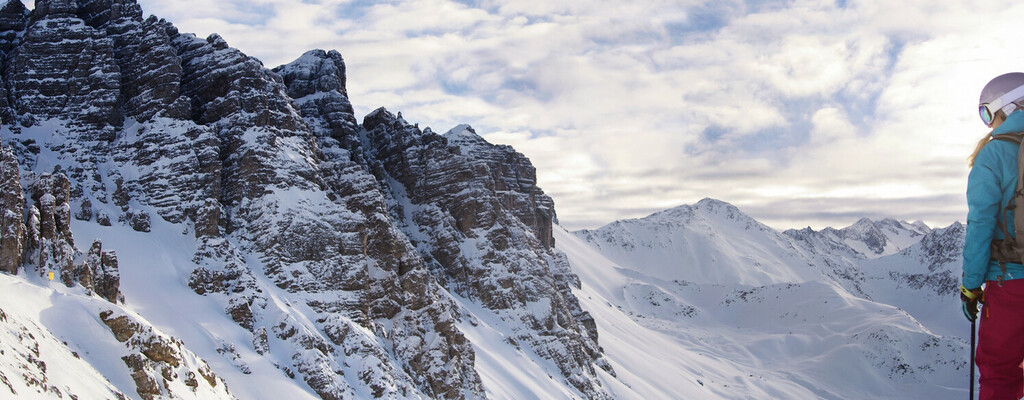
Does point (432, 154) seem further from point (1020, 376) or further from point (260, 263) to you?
point (1020, 376)

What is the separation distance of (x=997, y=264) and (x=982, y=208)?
73 centimetres

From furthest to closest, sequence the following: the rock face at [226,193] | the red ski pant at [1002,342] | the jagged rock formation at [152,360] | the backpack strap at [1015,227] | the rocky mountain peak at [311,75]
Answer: the rocky mountain peak at [311,75]
the rock face at [226,193]
the jagged rock formation at [152,360]
the red ski pant at [1002,342]
the backpack strap at [1015,227]

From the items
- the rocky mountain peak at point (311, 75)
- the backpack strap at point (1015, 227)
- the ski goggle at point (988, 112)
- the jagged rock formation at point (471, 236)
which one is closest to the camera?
the backpack strap at point (1015, 227)

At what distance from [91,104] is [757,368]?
138m

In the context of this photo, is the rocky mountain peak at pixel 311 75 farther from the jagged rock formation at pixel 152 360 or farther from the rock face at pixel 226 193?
the jagged rock formation at pixel 152 360

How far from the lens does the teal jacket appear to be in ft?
26.6

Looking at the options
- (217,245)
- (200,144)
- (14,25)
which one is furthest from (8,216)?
(14,25)

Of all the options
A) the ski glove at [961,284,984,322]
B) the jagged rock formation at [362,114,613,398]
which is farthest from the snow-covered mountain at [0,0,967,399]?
the ski glove at [961,284,984,322]

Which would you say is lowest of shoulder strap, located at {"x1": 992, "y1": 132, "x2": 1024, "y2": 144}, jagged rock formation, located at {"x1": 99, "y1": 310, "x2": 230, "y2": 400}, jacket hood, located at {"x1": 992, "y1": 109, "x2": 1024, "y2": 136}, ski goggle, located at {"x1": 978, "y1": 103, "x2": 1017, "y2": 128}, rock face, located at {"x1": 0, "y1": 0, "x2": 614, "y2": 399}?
jagged rock formation, located at {"x1": 99, "y1": 310, "x2": 230, "y2": 400}

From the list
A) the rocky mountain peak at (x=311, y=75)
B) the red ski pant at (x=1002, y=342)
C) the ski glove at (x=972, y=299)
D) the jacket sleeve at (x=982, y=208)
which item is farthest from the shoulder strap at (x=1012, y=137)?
the rocky mountain peak at (x=311, y=75)

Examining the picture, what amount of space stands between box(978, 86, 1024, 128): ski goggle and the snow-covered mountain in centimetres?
2632

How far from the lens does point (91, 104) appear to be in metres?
58.0

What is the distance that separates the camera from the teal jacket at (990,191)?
8117mm

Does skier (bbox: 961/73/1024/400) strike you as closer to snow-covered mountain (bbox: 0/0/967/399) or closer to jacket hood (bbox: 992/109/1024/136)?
jacket hood (bbox: 992/109/1024/136)
